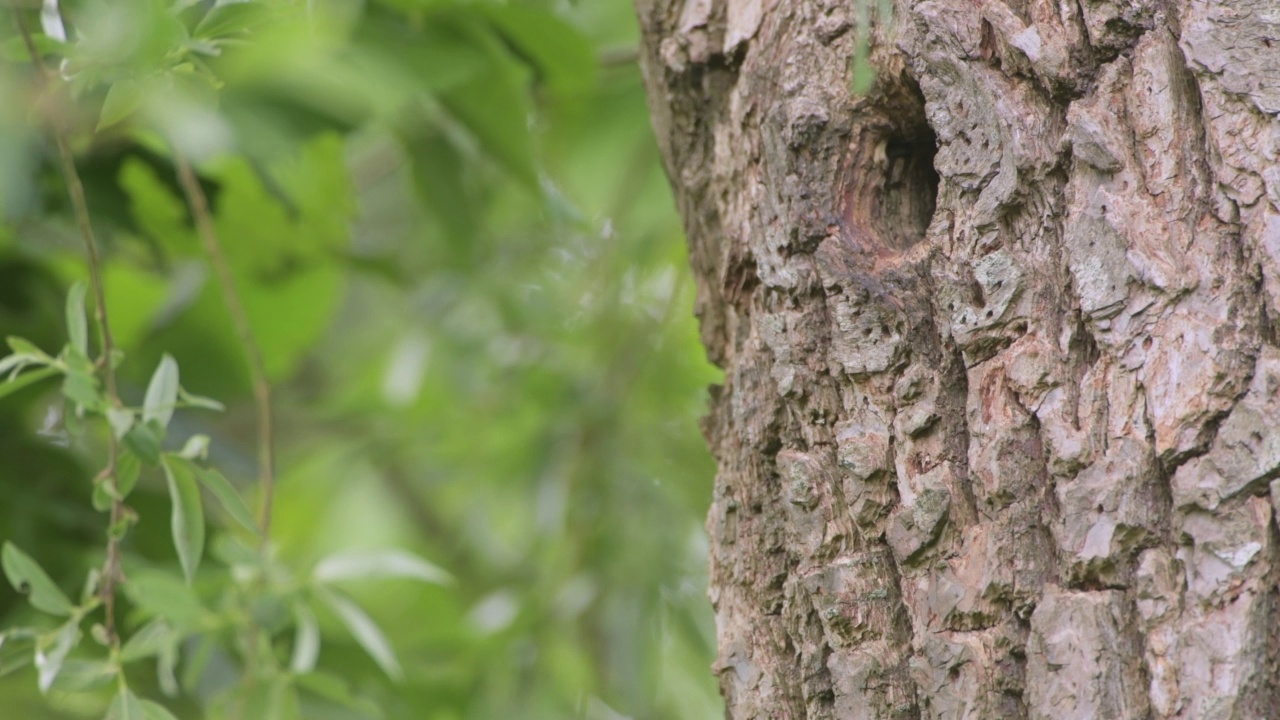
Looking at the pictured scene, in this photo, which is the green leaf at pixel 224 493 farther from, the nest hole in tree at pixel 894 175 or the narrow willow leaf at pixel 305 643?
the nest hole in tree at pixel 894 175

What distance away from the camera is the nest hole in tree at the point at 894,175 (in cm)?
61

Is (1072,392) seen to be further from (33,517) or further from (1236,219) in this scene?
(33,517)

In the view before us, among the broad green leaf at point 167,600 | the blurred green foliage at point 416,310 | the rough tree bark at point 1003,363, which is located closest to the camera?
the rough tree bark at point 1003,363

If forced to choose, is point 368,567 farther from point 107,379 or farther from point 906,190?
point 906,190

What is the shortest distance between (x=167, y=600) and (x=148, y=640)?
0.19ft

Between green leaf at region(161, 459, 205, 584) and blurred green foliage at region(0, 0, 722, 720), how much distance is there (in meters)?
0.08

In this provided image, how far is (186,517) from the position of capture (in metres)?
0.75

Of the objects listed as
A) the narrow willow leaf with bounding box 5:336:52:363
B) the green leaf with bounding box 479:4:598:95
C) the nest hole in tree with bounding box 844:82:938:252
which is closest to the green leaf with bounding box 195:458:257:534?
the narrow willow leaf with bounding box 5:336:52:363

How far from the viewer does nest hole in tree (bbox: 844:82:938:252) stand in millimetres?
611

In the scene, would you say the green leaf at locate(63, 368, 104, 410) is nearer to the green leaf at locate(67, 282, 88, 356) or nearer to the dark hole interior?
the green leaf at locate(67, 282, 88, 356)

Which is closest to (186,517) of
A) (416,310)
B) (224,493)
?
(224,493)

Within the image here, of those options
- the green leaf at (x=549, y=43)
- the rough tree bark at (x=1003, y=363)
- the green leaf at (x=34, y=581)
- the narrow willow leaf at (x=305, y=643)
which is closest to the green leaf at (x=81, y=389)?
the green leaf at (x=34, y=581)

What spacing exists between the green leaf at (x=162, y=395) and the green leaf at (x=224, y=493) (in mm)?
45

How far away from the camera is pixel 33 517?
1.16 meters
